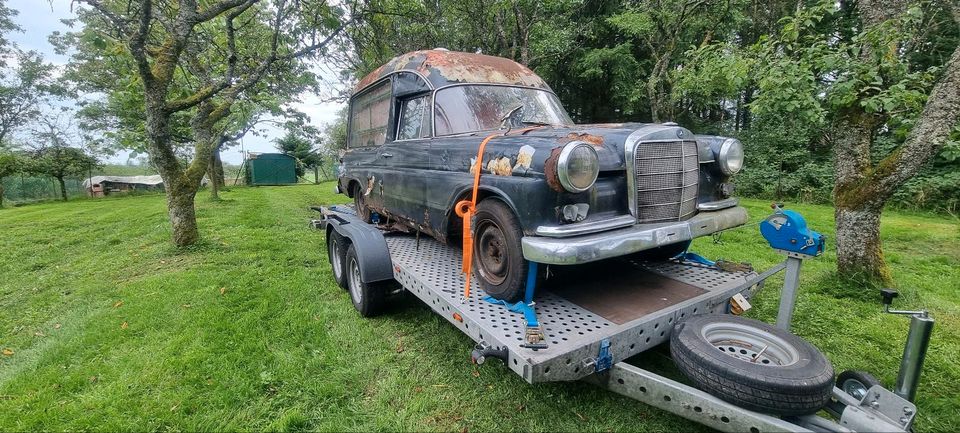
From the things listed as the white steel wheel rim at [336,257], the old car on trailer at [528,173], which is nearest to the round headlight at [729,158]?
the old car on trailer at [528,173]

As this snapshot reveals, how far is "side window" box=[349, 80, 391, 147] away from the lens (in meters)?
4.89

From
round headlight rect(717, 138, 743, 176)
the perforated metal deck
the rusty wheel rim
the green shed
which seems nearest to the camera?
the perforated metal deck

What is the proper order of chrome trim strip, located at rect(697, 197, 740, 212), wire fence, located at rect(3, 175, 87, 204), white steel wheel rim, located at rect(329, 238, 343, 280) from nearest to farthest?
chrome trim strip, located at rect(697, 197, 740, 212), white steel wheel rim, located at rect(329, 238, 343, 280), wire fence, located at rect(3, 175, 87, 204)

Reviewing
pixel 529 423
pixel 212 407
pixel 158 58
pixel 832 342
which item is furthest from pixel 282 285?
pixel 832 342

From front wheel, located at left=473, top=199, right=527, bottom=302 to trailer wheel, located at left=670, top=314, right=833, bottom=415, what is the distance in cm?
97

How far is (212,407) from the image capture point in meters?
2.69

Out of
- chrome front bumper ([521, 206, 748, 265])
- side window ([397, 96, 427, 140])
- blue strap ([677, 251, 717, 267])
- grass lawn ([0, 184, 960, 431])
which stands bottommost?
grass lawn ([0, 184, 960, 431])

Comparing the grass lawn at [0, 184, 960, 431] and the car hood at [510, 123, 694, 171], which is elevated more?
the car hood at [510, 123, 694, 171]

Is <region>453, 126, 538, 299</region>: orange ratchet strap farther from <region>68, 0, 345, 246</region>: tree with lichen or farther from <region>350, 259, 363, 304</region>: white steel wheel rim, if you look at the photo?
<region>68, 0, 345, 246</region>: tree with lichen

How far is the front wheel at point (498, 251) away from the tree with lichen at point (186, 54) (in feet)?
17.0

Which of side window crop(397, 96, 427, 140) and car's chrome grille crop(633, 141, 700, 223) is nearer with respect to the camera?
car's chrome grille crop(633, 141, 700, 223)

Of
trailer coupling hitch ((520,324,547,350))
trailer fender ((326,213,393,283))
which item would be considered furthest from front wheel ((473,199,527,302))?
trailer fender ((326,213,393,283))

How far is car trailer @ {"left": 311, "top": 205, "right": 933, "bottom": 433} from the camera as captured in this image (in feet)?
6.04

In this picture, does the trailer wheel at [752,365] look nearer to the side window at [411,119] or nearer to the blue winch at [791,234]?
the blue winch at [791,234]
